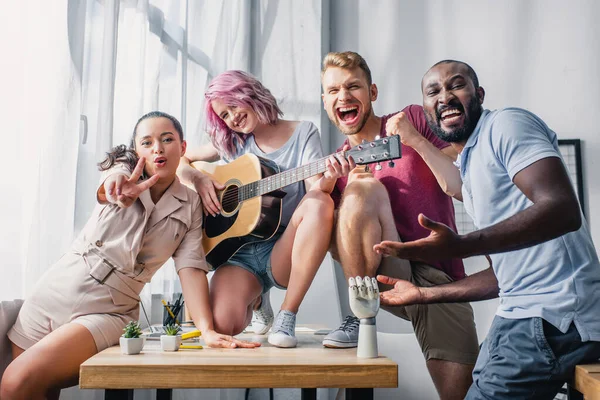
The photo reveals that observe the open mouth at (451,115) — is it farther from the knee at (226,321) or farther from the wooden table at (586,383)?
the knee at (226,321)

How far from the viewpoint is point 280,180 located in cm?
206

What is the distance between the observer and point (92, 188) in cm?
208

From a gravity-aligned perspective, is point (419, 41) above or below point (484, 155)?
above

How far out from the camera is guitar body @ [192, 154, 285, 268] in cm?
207

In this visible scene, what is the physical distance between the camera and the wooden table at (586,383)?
1.17m

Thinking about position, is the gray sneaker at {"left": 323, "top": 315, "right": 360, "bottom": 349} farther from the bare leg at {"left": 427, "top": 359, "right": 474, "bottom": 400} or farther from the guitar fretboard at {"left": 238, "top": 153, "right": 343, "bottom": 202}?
the guitar fretboard at {"left": 238, "top": 153, "right": 343, "bottom": 202}

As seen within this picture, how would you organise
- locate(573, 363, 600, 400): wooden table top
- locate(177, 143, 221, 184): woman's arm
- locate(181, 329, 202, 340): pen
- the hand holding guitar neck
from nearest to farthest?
locate(573, 363, 600, 400): wooden table top
locate(181, 329, 202, 340): pen
the hand holding guitar neck
locate(177, 143, 221, 184): woman's arm

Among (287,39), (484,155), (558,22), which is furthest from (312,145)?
(558,22)

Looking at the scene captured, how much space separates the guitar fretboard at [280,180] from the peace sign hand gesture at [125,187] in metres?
0.38

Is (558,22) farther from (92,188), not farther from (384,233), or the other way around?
(92,188)

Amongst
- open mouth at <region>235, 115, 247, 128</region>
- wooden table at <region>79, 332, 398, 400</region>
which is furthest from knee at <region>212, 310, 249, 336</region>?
open mouth at <region>235, 115, 247, 128</region>

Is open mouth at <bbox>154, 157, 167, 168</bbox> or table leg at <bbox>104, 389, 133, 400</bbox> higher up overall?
open mouth at <bbox>154, 157, 167, 168</bbox>

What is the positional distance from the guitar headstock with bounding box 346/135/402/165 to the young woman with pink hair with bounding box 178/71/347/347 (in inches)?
2.7

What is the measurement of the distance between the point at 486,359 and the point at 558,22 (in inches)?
104
